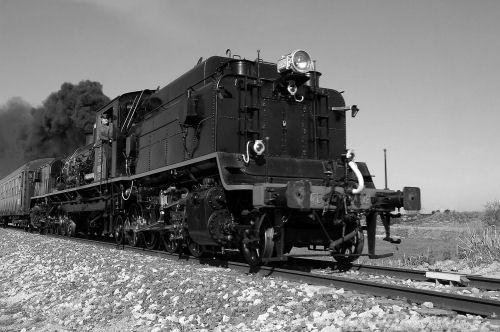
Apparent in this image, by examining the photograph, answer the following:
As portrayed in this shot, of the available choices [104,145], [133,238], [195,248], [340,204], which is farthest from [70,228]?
[340,204]

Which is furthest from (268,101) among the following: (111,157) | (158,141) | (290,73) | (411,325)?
(111,157)

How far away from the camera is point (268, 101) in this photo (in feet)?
26.9

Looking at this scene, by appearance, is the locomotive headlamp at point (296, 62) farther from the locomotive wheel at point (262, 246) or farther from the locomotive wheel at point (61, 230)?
the locomotive wheel at point (61, 230)

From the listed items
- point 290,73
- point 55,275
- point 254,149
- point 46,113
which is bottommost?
point 55,275

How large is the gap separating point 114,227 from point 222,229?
6197 mm

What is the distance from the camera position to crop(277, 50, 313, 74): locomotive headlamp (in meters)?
7.86

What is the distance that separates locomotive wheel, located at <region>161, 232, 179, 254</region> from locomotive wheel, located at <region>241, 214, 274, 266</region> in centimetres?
278

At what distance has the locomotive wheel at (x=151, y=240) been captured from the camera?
36.2ft

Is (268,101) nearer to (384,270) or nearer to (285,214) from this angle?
(285,214)

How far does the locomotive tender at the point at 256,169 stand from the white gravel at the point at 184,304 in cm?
84

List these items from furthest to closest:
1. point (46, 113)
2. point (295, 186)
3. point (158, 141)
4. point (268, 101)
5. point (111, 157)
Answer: point (46, 113) < point (111, 157) < point (158, 141) < point (268, 101) < point (295, 186)

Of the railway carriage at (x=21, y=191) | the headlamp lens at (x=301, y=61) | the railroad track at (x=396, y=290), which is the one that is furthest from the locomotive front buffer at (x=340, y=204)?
the railway carriage at (x=21, y=191)

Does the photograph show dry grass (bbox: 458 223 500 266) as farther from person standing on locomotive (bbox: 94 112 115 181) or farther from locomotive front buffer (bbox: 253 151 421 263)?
person standing on locomotive (bbox: 94 112 115 181)

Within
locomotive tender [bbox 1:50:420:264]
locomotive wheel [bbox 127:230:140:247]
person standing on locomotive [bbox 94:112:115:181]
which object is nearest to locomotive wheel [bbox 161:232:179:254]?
locomotive tender [bbox 1:50:420:264]
